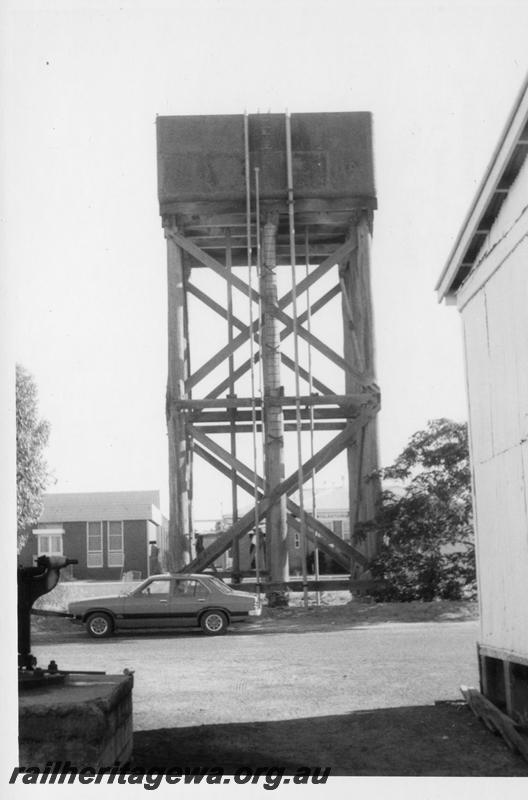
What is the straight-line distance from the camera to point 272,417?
24016mm

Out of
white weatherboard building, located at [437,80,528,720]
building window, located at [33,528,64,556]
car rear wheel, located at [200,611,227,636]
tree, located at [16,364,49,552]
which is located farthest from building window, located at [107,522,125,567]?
white weatherboard building, located at [437,80,528,720]

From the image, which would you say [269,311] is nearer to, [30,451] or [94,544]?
[30,451]

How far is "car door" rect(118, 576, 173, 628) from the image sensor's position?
1925cm

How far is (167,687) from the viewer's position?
12.7 metres

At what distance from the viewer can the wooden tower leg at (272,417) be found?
23.6 metres

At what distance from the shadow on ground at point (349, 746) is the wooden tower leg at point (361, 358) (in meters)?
13.2

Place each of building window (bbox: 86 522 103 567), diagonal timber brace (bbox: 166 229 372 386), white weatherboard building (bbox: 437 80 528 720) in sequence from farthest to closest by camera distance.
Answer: building window (bbox: 86 522 103 567) < diagonal timber brace (bbox: 166 229 372 386) < white weatherboard building (bbox: 437 80 528 720)

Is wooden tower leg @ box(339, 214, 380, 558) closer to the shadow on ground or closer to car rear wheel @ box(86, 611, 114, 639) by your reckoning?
car rear wheel @ box(86, 611, 114, 639)

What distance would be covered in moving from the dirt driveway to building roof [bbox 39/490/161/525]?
59.7 feet

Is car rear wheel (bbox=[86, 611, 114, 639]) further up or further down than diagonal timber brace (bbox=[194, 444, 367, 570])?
further down

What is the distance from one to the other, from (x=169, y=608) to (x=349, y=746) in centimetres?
1039

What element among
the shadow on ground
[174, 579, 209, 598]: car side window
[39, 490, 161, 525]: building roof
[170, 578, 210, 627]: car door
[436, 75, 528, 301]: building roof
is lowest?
the shadow on ground

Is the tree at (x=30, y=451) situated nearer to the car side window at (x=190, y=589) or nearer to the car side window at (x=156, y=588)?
the car side window at (x=156, y=588)

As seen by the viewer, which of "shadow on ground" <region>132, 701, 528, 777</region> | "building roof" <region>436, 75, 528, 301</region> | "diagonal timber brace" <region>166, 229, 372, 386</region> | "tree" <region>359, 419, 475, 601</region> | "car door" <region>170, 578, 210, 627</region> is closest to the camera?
"building roof" <region>436, 75, 528, 301</region>
